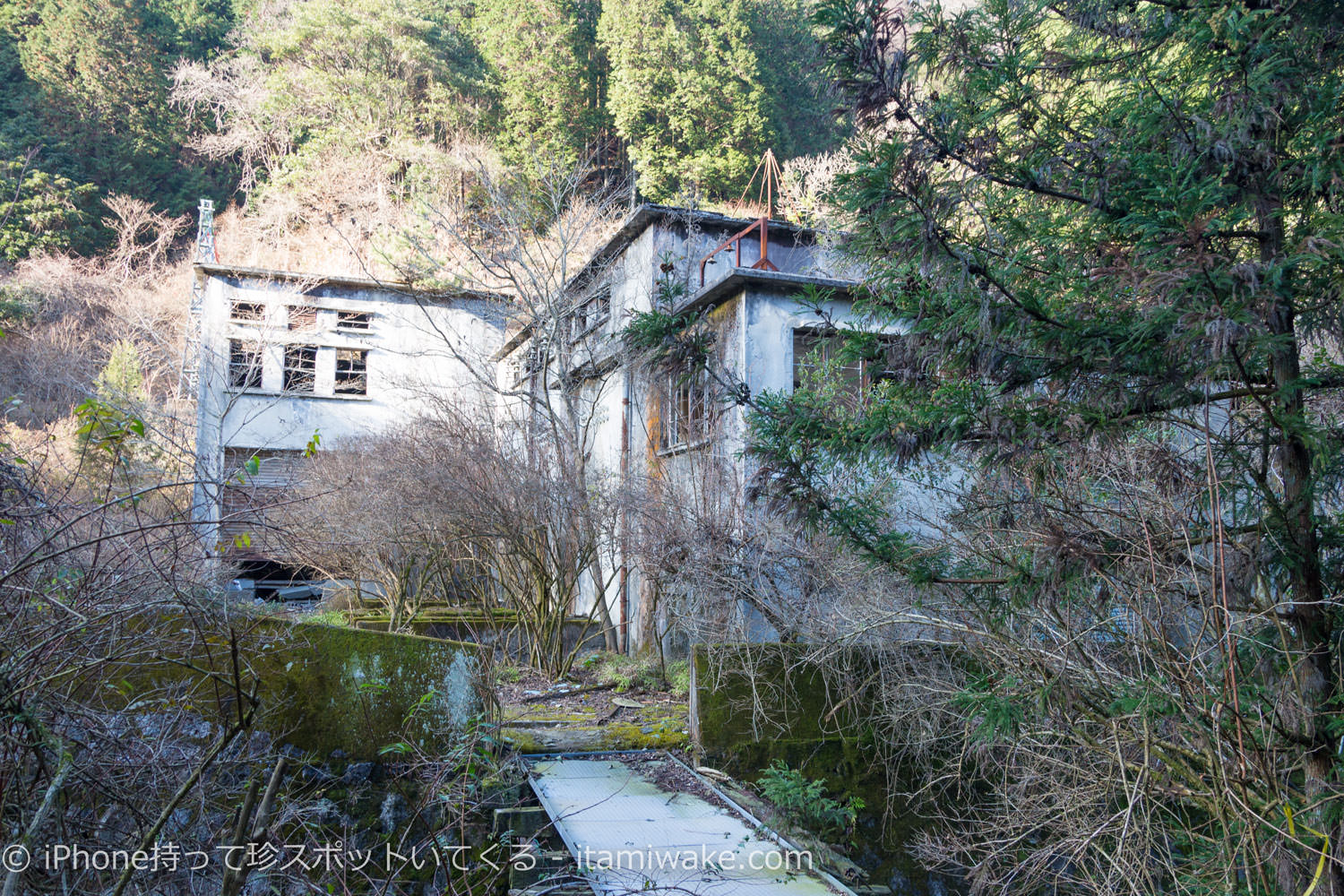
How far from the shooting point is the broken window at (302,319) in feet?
70.6

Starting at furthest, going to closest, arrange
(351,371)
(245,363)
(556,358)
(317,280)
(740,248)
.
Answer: (351,371) < (317,280) < (245,363) < (556,358) < (740,248)

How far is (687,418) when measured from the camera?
11461mm

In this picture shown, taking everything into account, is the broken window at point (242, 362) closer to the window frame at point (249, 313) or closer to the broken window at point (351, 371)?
the window frame at point (249, 313)

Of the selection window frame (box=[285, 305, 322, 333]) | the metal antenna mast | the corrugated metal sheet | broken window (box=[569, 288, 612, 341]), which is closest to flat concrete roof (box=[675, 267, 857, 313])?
broken window (box=[569, 288, 612, 341])

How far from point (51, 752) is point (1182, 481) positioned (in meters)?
4.82

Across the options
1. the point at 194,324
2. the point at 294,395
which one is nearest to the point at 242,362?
the point at 294,395

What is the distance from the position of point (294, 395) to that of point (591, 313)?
9.54 metres

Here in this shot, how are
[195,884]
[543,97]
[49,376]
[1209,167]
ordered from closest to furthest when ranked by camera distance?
1. [195,884]
2. [1209,167]
3. [49,376]
4. [543,97]

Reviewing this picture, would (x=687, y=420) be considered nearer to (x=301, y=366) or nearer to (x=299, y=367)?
(x=299, y=367)

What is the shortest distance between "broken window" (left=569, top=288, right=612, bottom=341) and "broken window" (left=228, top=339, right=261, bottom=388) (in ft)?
31.3

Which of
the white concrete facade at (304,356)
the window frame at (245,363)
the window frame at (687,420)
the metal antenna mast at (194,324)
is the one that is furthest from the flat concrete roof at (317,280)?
the window frame at (687,420)

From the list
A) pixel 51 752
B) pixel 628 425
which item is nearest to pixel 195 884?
pixel 51 752

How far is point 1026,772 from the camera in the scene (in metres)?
5.40

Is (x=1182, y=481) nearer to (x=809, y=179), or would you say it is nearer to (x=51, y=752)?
(x=51, y=752)
